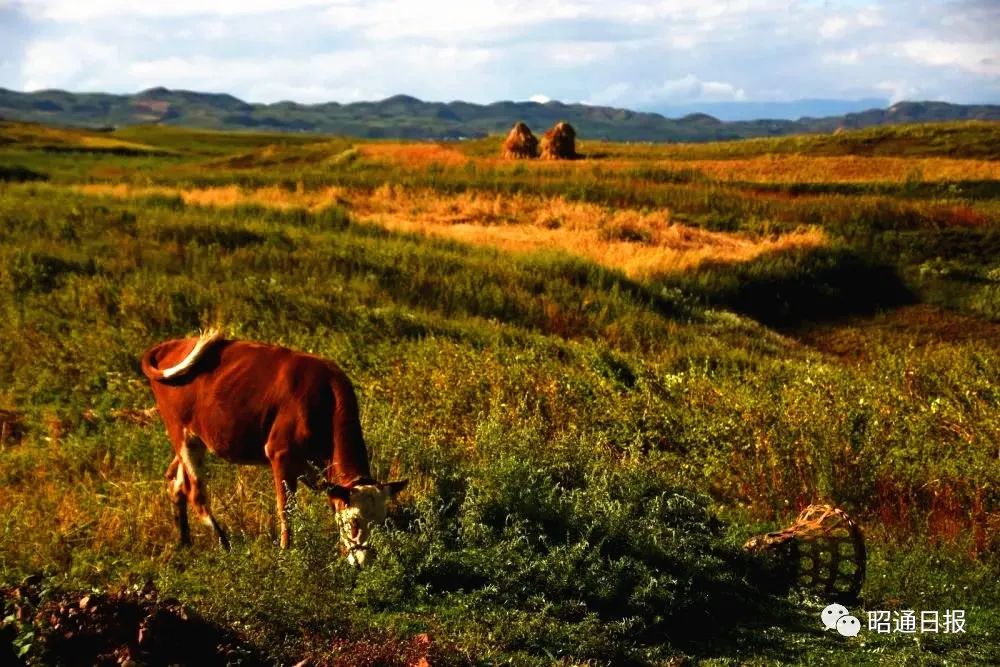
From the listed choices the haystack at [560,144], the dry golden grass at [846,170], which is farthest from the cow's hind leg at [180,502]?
the haystack at [560,144]

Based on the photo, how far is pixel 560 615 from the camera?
5.78 meters

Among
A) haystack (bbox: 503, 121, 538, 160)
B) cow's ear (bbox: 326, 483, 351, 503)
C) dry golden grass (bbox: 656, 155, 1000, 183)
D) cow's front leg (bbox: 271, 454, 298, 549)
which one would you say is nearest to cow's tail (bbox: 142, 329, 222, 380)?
cow's front leg (bbox: 271, 454, 298, 549)

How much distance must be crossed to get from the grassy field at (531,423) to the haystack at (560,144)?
87.5ft

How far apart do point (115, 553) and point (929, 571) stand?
6.52 meters

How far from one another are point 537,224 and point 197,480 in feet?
83.6

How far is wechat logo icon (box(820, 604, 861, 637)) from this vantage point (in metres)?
6.04

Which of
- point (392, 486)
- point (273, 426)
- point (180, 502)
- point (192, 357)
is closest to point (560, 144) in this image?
point (192, 357)

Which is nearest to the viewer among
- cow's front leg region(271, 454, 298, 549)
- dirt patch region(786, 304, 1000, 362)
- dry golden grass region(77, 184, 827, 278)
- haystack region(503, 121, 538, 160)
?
cow's front leg region(271, 454, 298, 549)

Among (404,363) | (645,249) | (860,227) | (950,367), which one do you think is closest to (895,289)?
(860,227)

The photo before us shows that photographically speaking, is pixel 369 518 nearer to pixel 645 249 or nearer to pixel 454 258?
pixel 454 258

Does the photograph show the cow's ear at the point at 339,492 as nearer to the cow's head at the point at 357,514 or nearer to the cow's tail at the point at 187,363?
the cow's head at the point at 357,514

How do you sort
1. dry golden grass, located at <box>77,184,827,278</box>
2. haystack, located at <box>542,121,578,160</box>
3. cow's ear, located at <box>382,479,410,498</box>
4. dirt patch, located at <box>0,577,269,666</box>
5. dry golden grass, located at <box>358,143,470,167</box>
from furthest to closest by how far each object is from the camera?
haystack, located at <box>542,121,578,160</box>, dry golden grass, located at <box>358,143,470,167</box>, dry golden grass, located at <box>77,184,827,278</box>, cow's ear, located at <box>382,479,410,498</box>, dirt patch, located at <box>0,577,269,666</box>

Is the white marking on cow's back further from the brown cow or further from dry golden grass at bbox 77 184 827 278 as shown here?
dry golden grass at bbox 77 184 827 278

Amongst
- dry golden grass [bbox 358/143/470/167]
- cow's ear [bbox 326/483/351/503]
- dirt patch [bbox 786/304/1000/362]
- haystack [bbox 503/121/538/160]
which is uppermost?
haystack [bbox 503/121/538/160]
